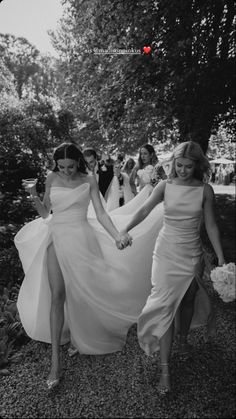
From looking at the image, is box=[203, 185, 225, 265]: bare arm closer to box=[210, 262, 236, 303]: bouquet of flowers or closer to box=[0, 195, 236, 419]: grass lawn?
box=[210, 262, 236, 303]: bouquet of flowers

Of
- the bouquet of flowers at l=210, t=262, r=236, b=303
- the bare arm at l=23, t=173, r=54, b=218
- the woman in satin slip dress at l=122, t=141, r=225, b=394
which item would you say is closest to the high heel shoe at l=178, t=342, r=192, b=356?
the woman in satin slip dress at l=122, t=141, r=225, b=394

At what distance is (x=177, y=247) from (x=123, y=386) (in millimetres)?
1401

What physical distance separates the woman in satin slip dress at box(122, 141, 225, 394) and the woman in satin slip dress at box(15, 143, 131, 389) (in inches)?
18.7

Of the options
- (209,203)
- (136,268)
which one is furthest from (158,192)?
Answer: (136,268)

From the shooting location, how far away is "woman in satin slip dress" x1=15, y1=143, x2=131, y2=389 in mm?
2980

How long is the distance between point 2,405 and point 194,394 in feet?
5.64

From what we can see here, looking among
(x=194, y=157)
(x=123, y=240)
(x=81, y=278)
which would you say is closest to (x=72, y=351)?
(x=81, y=278)

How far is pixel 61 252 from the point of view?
3.01 metres

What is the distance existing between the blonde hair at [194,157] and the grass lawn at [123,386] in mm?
1918

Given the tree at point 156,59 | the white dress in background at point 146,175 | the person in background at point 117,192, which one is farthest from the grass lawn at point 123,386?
the tree at point 156,59

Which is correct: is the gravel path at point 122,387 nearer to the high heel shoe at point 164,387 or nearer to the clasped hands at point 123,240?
the high heel shoe at point 164,387

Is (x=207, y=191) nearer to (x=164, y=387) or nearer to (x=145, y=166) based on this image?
(x=164, y=387)

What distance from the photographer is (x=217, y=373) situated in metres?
2.97

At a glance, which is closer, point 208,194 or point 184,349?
point 208,194
